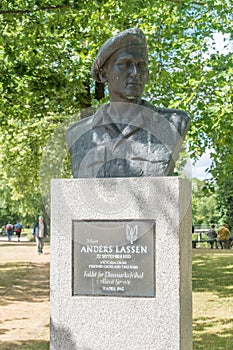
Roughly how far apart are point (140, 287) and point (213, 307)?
5704 mm

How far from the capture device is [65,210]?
5.42 metres

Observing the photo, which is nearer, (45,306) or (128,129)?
(128,129)

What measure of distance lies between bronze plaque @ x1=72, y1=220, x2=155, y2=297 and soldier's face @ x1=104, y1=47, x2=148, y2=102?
126 cm

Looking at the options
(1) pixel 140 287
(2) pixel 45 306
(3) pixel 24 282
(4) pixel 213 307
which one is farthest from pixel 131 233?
(3) pixel 24 282

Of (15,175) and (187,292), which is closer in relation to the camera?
(187,292)

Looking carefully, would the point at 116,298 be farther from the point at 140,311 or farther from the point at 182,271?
the point at 182,271

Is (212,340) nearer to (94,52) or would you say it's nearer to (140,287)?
(140,287)

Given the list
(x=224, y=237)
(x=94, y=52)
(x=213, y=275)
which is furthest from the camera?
(x=224, y=237)

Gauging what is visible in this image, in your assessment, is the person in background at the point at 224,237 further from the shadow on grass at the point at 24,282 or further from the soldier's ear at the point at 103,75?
the soldier's ear at the point at 103,75

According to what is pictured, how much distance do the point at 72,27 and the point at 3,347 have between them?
28.3ft

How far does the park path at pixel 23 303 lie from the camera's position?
8.35 meters

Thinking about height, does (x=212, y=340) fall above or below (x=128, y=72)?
below

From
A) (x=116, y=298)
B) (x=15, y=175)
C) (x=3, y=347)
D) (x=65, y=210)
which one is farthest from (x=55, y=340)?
(x=15, y=175)

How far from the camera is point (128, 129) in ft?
18.1
